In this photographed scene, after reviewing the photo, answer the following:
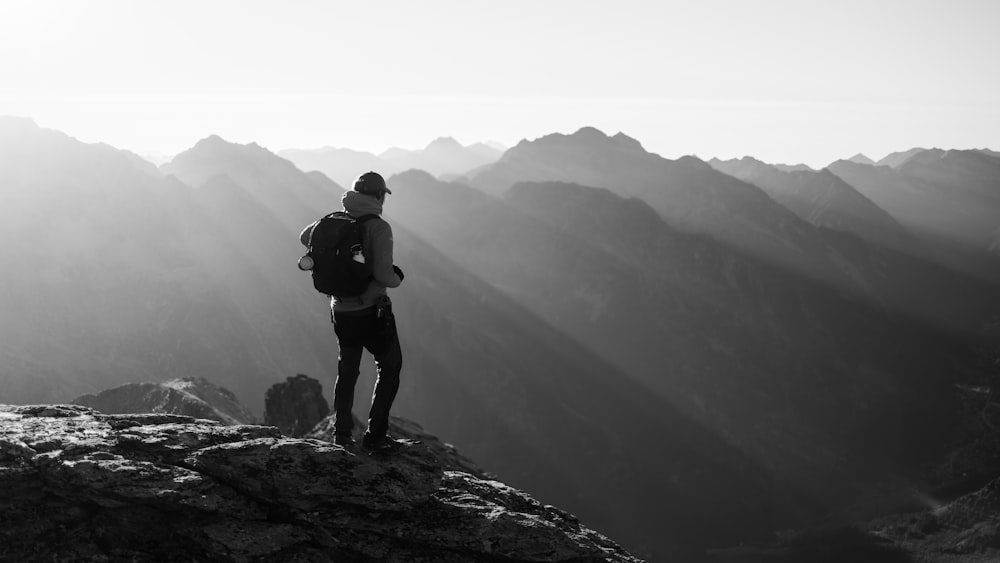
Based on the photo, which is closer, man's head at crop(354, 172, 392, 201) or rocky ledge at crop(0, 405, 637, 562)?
rocky ledge at crop(0, 405, 637, 562)

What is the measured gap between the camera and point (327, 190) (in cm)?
17938

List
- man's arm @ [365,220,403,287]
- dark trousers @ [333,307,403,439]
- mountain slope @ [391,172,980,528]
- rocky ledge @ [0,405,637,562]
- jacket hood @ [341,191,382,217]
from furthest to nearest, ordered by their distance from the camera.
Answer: mountain slope @ [391,172,980,528] < dark trousers @ [333,307,403,439] < jacket hood @ [341,191,382,217] < man's arm @ [365,220,403,287] < rocky ledge @ [0,405,637,562]

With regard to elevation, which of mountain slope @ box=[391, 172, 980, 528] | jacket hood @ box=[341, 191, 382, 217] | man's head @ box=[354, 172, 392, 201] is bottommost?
mountain slope @ box=[391, 172, 980, 528]

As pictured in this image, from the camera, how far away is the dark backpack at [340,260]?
1017 cm

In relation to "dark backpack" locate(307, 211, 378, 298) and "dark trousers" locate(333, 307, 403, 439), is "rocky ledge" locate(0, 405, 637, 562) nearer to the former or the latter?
"dark trousers" locate(333, 307, 403, 439)

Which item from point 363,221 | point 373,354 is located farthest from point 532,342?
point 363,221

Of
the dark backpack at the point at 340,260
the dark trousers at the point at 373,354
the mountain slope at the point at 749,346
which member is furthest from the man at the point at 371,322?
the mountain slope at the point at 749,346

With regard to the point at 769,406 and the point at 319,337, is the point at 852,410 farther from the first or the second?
the point at 319,337

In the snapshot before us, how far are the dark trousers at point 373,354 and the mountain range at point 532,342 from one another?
11555 cm

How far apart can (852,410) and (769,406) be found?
20760 millimetres

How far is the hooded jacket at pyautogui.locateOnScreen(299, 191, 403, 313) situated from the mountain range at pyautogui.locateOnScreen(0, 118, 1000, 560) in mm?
116556

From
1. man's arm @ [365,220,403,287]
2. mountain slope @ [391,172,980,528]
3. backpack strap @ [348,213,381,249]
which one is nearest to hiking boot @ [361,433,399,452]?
man's arm @ [365,220,403,287]

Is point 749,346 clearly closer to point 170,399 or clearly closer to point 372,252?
point 170,399

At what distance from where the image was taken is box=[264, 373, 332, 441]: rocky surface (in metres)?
63.2
